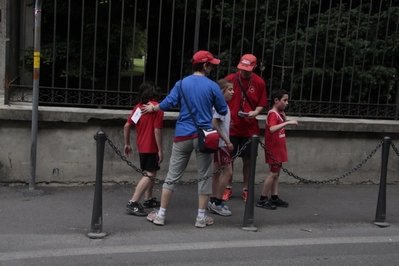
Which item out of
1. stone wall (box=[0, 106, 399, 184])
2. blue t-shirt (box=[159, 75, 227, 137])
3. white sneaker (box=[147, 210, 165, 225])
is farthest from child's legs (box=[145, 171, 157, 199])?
stone wall (box=[0, 106, 399, 184])

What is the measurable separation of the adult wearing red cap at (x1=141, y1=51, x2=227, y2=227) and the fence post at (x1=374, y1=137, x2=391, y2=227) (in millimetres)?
1917

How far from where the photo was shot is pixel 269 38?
698cm

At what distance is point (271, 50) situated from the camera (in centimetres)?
690

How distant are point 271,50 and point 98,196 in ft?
12.3

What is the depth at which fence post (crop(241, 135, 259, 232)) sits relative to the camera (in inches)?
185

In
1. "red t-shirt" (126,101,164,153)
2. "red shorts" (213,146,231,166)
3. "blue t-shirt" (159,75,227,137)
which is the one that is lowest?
"red shorts" (213,146,231,166)

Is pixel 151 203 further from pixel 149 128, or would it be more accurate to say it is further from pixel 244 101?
pixel 244 101

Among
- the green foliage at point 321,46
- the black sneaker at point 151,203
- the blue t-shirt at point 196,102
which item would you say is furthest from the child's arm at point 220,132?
the green foliage at point 321,46

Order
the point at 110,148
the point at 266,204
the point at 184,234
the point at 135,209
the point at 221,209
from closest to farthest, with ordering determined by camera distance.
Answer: the point at 184,234, the point at 135,209, the point at 221,209, the point at 266,204, the point at 110,148

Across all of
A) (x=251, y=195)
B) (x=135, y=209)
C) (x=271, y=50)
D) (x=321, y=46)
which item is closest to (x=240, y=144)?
(x=251, y=195)

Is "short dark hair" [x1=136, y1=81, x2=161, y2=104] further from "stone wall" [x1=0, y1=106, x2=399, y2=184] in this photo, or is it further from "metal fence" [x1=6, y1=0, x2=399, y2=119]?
"metal fence" [x1=6, y1=0, x2=399, y2=119]

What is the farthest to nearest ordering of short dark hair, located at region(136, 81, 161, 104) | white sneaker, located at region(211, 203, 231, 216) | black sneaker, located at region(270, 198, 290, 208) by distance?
black sneaker, located at region(270, 198, 290, 208), white sneaker, located at region(211, 203, 231, 216), short dark hair, located at region(136, 81, 161, 104)

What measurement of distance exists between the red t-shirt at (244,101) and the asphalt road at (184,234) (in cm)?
99

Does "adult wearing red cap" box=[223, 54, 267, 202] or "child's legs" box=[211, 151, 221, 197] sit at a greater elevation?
"adult wearing red cap" box=[223, 54, 267, 202]
